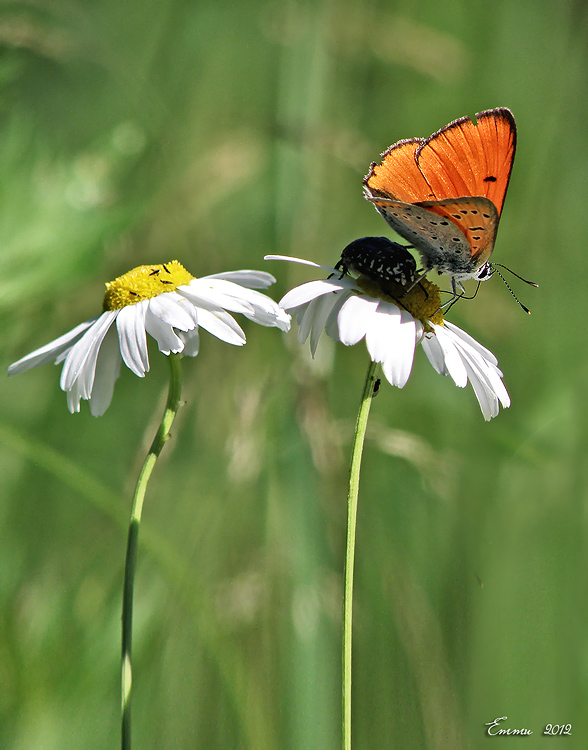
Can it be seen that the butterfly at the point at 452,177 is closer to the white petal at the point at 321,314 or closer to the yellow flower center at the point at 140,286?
the white petal at the point at 321,314

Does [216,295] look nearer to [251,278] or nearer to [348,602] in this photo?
[251,278]

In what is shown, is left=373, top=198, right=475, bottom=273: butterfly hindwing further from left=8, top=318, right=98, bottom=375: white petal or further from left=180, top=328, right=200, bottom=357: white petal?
left=8, top=318, right=98, bottom=375: white petal

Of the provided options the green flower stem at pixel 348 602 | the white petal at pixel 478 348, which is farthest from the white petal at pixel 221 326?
the white petal at pixel 478 348

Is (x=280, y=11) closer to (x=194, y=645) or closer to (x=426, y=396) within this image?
(x=426, y=396)

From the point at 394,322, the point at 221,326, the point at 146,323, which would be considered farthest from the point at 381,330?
the point at 146,323

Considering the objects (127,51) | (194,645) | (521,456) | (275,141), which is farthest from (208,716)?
(127,51)

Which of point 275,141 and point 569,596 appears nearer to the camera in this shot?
point 569,596

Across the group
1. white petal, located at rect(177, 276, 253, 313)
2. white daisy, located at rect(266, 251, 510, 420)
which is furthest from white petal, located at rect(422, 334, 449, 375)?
white petal, located at rect(177, 276, 253, 313)

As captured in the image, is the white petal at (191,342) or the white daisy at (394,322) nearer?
the white daisy at (394,322)
